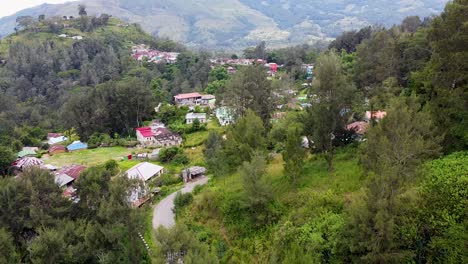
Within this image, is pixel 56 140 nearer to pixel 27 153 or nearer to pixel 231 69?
pixel 27 153

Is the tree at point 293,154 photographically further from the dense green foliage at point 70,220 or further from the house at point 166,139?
the house at point 166,139

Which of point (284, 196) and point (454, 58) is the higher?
point (454, 58)

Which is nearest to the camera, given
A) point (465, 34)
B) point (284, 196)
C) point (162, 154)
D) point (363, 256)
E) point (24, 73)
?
point (363, 256)

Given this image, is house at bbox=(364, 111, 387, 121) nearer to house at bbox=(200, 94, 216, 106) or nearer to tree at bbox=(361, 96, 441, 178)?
tree at bbox=(361, 96, 441, 178)

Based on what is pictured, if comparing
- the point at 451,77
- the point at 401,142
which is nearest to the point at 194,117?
the point at 451,77

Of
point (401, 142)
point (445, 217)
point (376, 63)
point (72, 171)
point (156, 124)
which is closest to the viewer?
point (445, 217)

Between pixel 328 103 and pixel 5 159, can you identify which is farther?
pixel 5 159

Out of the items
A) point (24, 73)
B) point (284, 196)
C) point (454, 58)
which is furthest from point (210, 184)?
point (24, 73)

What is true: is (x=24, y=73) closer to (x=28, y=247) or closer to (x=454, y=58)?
(x=28, y=247)
